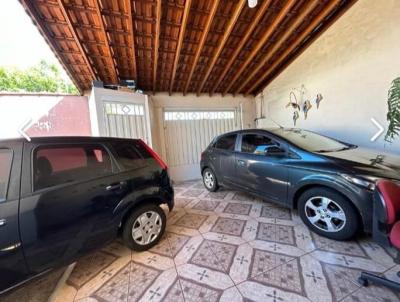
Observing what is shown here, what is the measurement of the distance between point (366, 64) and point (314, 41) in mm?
1334

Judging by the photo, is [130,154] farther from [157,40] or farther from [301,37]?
[301,37]

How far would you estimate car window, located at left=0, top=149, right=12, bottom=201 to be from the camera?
53.9 inches

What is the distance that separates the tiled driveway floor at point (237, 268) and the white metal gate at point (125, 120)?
2.56 meters

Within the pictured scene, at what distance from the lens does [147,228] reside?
7.51ft

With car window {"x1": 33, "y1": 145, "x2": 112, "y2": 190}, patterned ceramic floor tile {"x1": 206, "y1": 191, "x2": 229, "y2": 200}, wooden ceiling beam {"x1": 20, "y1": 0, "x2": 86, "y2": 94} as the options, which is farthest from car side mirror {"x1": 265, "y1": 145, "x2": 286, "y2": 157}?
wooden ceiling beam {"x1": 20, "y1": 0, "x2": 86, "y2": 94}

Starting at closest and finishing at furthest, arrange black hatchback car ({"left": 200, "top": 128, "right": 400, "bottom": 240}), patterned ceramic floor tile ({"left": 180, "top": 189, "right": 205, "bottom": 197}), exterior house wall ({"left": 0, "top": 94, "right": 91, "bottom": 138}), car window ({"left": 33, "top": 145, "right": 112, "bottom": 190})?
1. car window ({"left": 33, "top": 145, "right": 112, "bottom": 190})
2. black hatchback car ({"left": 200, "top": 128, "right": 400, "bottom": 240})
3. exterior house wall ({"left": 0, "top": 94, "right": 91, "bottom": 138})
4. patterned ceramic floor tile ({"left": 180, "top": 189, "right": 205, "bottom": 197})

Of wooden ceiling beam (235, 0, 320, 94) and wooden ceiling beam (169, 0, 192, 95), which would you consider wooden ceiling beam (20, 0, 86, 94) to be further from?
wooden ceiling beam (235, 0, 320, 94)

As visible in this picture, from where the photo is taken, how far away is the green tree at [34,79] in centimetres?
1051

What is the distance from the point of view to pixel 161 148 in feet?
18.4

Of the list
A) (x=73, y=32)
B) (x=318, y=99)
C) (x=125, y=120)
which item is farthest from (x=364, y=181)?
(x=73, y=32)

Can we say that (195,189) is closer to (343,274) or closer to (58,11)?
(343,274)

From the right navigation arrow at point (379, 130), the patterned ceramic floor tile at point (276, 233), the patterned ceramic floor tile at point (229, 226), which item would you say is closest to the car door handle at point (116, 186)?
the patterned ceramic floor tile at point (229, 226)

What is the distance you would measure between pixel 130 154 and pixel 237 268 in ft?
5.61

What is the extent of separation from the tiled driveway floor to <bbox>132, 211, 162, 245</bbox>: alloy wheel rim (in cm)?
15
